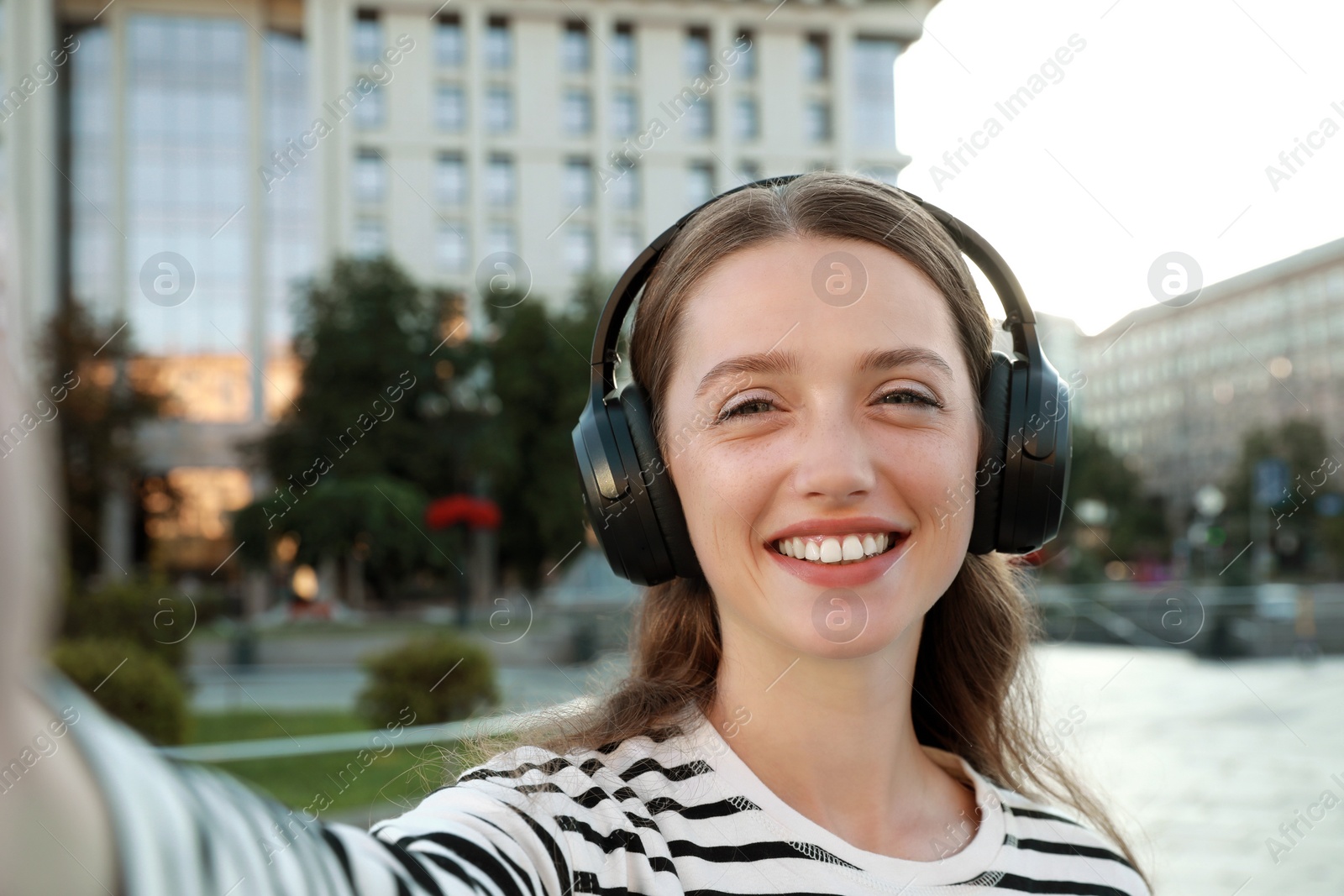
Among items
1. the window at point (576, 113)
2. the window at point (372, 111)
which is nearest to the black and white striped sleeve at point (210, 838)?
the window at point (372, 111)

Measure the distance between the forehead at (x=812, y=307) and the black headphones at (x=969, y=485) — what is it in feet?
0.46

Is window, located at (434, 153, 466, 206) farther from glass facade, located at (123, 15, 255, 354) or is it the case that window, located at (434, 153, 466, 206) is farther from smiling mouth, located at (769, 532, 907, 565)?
smiling mouth, located at (769, 532, 907, 565)

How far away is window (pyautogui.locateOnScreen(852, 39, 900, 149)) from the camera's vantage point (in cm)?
3825

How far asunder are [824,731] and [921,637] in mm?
476

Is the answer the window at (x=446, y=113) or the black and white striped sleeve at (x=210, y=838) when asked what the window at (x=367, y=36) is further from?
the black and white striped sleeve at (x=210, y=838)

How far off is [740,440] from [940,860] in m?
0.65

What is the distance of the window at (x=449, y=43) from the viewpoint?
3622 centimetres

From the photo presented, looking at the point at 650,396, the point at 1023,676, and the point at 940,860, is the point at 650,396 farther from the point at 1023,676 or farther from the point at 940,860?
the point at 1023,676

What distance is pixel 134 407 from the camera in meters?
22.6

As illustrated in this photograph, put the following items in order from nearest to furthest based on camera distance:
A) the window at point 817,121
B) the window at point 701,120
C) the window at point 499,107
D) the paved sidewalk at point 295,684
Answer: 1. the paved sidewalk at point 295,684
2. the window at point 499,107
3. the window at point 701,120
4. the window at point 817,121

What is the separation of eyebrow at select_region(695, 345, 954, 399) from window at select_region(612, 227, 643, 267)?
34.9 m

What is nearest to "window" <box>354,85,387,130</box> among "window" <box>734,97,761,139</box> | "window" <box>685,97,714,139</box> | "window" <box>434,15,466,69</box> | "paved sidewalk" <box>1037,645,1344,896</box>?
"window" <box>434,15,466,69</box>

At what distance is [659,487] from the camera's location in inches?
56.6

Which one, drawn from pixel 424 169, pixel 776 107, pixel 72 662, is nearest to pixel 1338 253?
pixel 776 107
